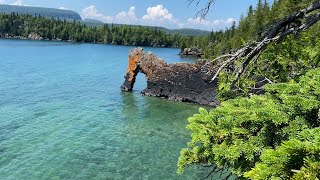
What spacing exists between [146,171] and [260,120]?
57.7 feet

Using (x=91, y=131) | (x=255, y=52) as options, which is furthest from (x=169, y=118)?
(x=255, y=52)

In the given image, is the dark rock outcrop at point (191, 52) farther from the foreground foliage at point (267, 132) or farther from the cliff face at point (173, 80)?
the foreground foliage at point (267, 132)

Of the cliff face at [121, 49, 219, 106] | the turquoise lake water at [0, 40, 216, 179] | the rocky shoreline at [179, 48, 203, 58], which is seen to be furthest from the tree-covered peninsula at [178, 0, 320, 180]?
the rocky shoreline at [179, 48, 203, 58]

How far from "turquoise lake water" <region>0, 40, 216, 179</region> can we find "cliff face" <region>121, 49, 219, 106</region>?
7.45ft

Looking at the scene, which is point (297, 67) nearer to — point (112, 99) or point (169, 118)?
point (169, 118)

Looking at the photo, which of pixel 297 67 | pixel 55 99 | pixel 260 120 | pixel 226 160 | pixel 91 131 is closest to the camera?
pixel 260 120

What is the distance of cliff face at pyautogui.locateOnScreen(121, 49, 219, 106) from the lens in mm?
47906

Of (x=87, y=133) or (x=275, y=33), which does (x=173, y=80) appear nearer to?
(x=87, y=133)

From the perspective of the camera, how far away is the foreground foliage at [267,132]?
15.7 feet

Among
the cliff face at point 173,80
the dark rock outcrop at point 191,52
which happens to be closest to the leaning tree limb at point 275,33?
the cliff face at point 173,80

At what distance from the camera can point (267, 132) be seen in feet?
21.5

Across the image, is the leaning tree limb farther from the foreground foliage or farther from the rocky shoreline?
the rocky shoreline

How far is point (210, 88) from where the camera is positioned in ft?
156

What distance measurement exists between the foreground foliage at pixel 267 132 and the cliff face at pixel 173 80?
38731 mm
